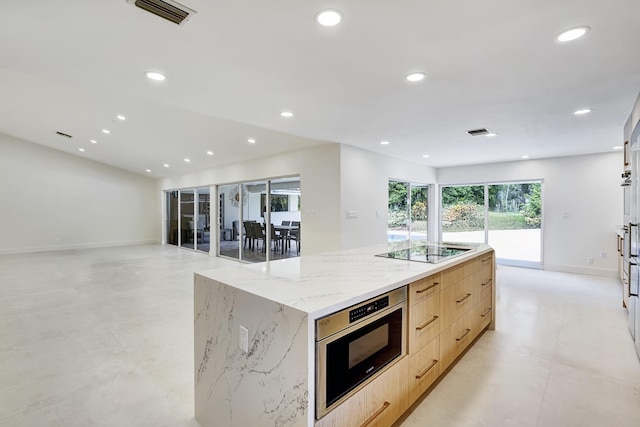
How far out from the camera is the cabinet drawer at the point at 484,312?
290 cm

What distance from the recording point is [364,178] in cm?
557

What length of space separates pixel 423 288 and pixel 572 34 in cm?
183

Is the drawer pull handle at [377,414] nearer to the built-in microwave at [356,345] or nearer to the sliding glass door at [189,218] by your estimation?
the built-in microwave at [356,345]

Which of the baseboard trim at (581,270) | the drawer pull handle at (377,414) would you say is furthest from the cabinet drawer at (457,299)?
the baseboard trim at (581,270)

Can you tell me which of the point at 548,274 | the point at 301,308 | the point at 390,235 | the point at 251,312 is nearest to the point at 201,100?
the point at 251,312

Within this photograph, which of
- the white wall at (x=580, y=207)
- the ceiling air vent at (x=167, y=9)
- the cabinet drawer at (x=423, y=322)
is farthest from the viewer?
the white wall at (x=580, y=207)

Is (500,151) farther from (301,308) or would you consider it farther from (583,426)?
(301,308)

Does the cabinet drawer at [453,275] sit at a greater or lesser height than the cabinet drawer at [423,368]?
greater

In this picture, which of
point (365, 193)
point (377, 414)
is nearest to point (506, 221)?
point (365, 193)

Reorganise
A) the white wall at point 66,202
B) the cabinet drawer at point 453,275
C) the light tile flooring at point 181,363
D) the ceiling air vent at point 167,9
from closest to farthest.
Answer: the ceiling air vent at point 167,9
the light tile flooring at point 181,363
the cabinet drawer at point 453,275
the white wall at point 66,202

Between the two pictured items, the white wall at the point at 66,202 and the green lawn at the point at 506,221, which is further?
the white wall at the point at 66,202

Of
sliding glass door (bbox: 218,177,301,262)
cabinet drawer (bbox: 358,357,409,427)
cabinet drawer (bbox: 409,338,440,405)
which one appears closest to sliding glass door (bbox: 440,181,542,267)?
sliding glass door (bbox: 218,177,301,262)

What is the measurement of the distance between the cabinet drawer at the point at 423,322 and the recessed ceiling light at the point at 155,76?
2.74 meters

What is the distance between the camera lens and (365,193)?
18.3 ft
